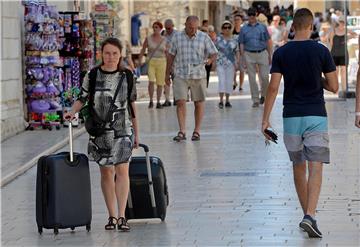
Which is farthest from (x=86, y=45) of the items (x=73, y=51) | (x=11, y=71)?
(x=11, y=71)

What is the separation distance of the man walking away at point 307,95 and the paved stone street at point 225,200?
0.53m

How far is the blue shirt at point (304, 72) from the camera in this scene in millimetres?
8672

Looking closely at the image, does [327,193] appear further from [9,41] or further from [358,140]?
[9,41]

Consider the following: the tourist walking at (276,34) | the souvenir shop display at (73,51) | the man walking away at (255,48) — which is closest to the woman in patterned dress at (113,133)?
the souvenir shop display at (73,51)

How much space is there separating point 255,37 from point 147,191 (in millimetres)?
12586

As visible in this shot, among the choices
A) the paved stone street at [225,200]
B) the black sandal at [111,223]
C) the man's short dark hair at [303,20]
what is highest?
the man's short dark hair at [303,20]

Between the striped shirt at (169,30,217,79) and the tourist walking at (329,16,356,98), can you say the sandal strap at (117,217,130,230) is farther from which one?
the tourist walking at (329,16,356,98)

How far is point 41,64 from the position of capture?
1756 centimetres

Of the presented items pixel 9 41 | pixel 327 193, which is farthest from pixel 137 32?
pixel 327 193

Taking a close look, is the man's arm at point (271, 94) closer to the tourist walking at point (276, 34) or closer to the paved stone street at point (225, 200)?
the paved stone street at point (225, 200)

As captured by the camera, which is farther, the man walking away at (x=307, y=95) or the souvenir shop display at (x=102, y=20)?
the souvenir shop display at (x=102, y=20)

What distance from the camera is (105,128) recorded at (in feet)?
29.6

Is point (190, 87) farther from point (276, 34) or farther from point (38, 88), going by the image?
point (276, 34)

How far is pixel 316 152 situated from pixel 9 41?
9.04 meters
